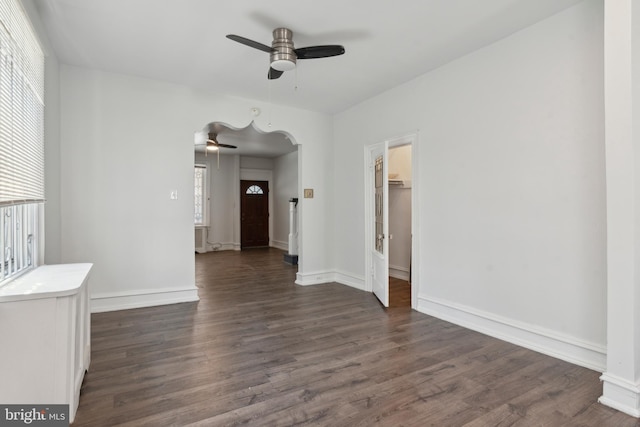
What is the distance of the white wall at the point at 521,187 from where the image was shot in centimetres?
257

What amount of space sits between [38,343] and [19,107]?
1.59 metres

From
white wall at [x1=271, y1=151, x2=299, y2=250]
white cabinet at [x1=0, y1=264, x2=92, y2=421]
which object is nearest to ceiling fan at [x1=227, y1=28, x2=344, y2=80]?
white cabinet at [x1=0, y1=264, x2=92, y2=421]

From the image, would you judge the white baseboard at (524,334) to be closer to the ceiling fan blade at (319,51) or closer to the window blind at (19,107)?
the ceiling fan blade at (319,51)

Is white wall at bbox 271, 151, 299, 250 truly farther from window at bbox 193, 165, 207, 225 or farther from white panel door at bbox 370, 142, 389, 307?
white panel door at bbox 370, 142, 389, 307

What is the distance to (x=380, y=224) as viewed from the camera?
4.49 metres

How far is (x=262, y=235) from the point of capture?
10.2 metres

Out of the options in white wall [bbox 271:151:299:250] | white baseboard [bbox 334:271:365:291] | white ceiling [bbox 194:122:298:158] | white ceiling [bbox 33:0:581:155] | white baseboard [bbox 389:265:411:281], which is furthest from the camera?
white wall [bbox 271:151:299:250]

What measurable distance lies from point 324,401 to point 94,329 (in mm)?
2589

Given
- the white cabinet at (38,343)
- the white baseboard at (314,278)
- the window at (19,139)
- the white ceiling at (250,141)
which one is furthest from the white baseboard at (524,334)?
the white ceiling at (250,141)

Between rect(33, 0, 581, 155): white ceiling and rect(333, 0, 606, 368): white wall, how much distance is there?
0.28 metres

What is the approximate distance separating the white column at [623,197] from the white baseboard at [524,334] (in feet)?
1.74

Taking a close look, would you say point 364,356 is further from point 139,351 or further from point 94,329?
point 94,329

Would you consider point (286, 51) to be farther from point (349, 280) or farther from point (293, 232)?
point (293, 232)

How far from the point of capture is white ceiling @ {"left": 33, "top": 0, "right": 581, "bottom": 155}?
8.71 ft
